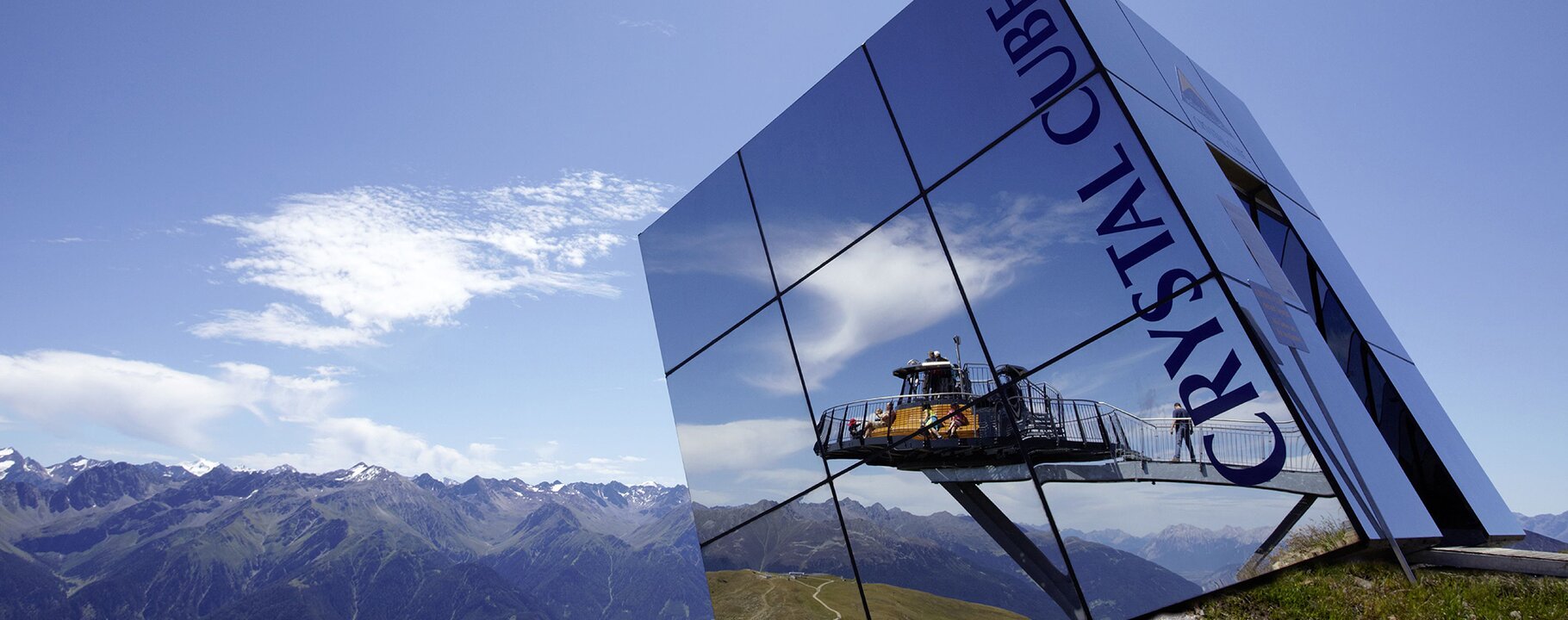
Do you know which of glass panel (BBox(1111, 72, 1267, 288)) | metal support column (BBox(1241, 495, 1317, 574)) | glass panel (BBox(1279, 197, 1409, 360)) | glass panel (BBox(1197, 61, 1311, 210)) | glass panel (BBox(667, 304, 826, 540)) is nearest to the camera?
metal support column (BBox(1241, 495, 1317, 574))

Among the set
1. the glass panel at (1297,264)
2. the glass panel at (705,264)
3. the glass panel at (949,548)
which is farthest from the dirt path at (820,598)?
the glass panel at (1297,264)

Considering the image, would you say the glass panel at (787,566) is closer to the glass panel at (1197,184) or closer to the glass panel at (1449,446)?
the glass panel at (1197,184)

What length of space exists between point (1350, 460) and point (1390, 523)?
22.0 inches

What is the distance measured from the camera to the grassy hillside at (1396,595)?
6.51 m

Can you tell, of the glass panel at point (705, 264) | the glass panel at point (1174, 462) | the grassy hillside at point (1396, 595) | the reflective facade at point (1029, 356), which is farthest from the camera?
the glass panel at point (705, 264)

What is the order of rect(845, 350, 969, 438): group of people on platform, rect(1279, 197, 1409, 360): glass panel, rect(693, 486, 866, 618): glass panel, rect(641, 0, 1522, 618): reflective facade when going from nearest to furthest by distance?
1. rect(641, 0, 1522, 618): reflective facade
2. rect(845, 350, 969, 438): group of people on platform
3. rect(693, 486, 866, 618): glass panel
4. rect(1279, 197, 1409, 360): glass panel

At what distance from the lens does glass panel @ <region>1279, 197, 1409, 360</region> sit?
1255 centimetres

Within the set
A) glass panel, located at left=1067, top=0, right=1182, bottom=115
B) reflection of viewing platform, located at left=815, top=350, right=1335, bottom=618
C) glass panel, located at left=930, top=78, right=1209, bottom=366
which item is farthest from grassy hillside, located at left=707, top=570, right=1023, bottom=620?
glass panel, located at left=1067, top=0, right=1182, bottom=115

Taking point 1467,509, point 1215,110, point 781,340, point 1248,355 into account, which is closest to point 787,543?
point 781,340

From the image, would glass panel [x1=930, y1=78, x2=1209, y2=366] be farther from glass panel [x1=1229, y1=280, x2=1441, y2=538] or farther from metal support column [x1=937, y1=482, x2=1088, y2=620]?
metal support column [x1=937, y1=482, x2=1088, y2=620]

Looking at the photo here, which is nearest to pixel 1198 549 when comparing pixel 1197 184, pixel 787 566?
pixel 1197 184

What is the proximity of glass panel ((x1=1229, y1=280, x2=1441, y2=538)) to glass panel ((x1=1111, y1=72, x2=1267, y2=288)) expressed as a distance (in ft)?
1.53

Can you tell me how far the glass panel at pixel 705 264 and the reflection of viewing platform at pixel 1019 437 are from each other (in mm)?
2866

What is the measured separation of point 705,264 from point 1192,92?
25.8 ft
